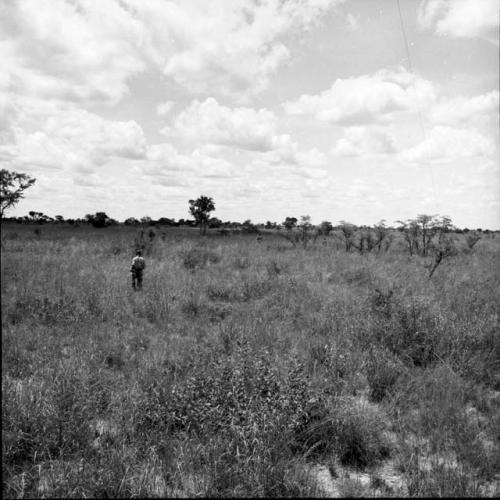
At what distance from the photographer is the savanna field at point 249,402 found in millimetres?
3168

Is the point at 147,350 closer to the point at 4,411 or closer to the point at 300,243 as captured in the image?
the point at 4,411

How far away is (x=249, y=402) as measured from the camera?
3.93 metres

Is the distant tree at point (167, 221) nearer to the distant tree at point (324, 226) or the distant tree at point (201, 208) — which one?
the distant tree at point (201, 208)

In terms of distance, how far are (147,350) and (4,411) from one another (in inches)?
109

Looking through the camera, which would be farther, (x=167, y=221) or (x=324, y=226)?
(x=167, y=221)

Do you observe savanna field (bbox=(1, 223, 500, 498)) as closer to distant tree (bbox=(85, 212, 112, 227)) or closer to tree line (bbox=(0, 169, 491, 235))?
tree line (bbox=(0, 169, 491, 235))

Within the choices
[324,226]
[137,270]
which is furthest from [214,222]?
[137,270]

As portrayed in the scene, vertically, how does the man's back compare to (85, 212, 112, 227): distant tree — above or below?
below

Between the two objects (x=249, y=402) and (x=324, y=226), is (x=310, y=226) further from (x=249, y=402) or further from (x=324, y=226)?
(x=249, y=402)

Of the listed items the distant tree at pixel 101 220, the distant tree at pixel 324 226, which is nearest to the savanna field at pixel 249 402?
the distant tree at pixel 324 226

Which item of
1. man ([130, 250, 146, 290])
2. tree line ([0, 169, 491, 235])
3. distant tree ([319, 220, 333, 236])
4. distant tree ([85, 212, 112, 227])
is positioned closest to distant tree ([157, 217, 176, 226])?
tree line ([0, 169, 491, 235])

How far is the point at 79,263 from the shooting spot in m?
15.1

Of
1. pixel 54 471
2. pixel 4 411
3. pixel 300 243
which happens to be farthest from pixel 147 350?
pixel 300 243

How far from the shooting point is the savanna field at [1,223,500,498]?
10.4 feet
